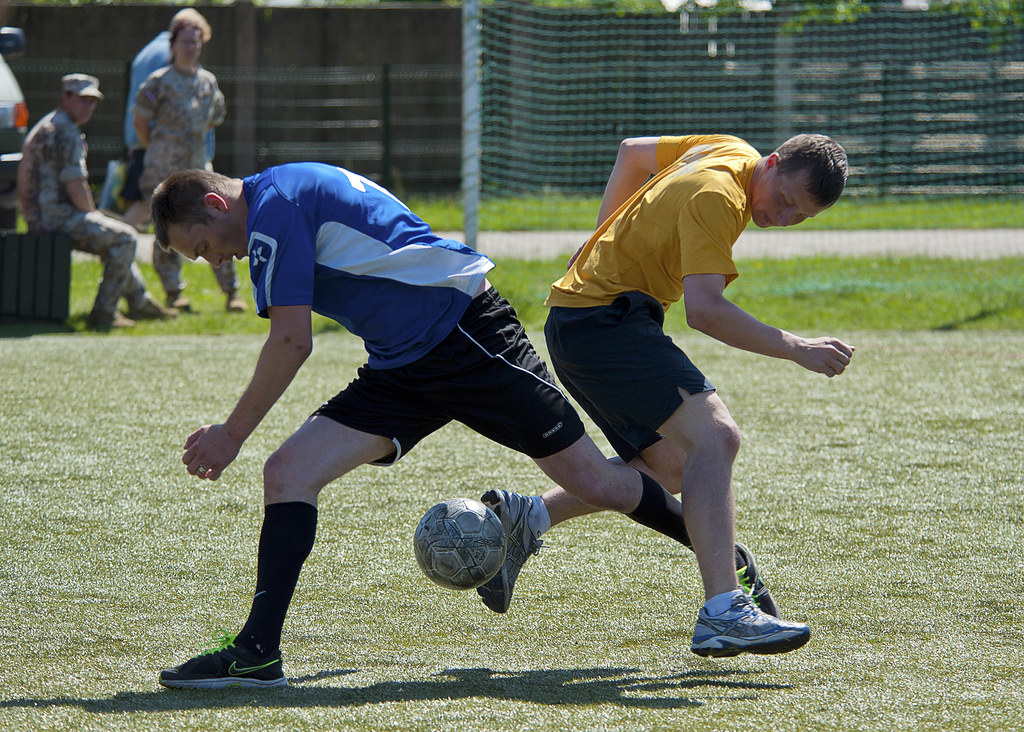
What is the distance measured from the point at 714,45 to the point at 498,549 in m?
12.9

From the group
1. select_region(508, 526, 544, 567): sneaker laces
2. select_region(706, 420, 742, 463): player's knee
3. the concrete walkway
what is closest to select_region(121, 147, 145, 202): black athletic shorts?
the concrete walkway

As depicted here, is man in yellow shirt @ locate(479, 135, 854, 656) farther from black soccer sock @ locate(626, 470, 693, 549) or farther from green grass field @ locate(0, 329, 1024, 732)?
green grass field @ locate(0, 329, 1024, 732)

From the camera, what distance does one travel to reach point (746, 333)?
3.53 metres

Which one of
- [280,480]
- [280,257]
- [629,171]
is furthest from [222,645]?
[629,171]

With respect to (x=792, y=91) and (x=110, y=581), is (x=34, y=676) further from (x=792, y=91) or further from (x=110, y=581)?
(x=792, y=91)

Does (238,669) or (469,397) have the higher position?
(469,397)

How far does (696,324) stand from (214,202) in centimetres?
141

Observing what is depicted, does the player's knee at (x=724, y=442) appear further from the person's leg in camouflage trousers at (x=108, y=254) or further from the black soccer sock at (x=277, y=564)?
the person's leg in camouflage trousers at (x=108, y=254)

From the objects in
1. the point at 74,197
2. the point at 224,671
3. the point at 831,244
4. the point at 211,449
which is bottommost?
the point at 224,671

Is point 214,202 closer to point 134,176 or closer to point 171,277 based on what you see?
point 171,277

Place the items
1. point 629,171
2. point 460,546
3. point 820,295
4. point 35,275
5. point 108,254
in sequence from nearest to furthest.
Result: point 460,546
point 629,171
point 108,254
point 35,275
point 820,295

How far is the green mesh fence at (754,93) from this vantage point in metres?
13.8

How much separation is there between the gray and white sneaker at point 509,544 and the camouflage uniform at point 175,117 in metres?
6.74

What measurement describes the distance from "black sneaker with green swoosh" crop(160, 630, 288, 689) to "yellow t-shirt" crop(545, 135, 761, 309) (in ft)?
4.72
